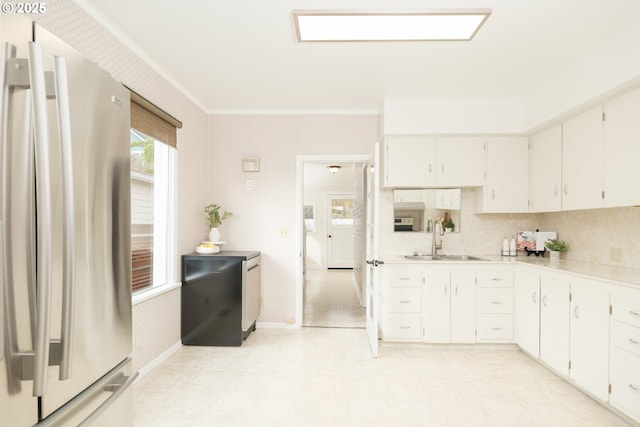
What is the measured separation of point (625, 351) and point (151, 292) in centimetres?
335

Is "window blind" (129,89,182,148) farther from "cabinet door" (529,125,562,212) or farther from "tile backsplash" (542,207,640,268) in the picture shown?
"tile backsplash" (542,207,640,268)

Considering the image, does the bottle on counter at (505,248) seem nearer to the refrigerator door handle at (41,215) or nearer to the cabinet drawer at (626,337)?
the cabinet drawer at (626,337)

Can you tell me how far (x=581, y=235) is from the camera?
332cm

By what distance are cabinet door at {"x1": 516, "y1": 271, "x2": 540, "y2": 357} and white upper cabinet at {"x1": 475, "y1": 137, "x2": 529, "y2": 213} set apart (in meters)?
0.75

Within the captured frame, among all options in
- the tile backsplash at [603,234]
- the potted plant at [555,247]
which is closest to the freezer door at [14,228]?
the tile backsplash at [603,234]

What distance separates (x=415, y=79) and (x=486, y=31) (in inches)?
33.3

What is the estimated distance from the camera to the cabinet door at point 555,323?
2.67 meters

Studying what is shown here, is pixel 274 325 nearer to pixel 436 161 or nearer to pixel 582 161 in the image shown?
pixel 436 161

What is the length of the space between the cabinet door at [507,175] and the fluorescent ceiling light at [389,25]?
1.70 meters

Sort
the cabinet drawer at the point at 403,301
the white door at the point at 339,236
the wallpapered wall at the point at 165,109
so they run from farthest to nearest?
the white door at the point at 339,236
the cabinet drawer at the point at 403,301
the wallpapered wall at the point at 165,109

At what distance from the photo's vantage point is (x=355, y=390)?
2578mm

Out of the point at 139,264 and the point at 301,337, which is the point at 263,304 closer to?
the point at 301,337

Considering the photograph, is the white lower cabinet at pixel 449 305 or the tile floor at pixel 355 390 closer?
the tile floor at pixel 355 390

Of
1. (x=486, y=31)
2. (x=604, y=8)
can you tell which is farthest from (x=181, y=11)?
(x=604, y=8)
